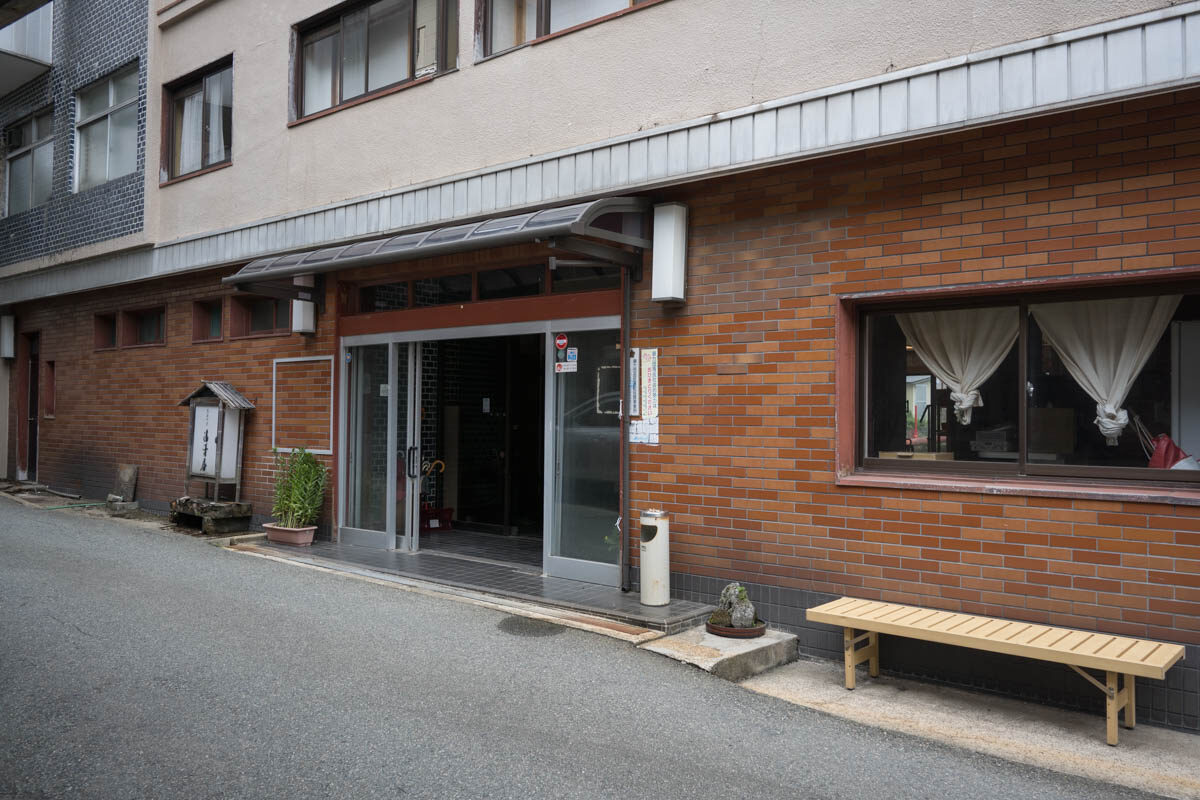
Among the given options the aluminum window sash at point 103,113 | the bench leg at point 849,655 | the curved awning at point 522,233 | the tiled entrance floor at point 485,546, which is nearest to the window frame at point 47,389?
the aluminum window sash at point 103,113

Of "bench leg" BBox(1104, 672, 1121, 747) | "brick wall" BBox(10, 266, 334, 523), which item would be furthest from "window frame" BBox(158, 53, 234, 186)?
"bench leg" BBox(1104, 672, 1121, 747)

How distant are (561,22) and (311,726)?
6.66 meters

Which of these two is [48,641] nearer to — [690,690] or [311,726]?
[311,726]

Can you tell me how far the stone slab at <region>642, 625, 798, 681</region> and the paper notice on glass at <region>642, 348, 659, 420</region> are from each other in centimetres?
197

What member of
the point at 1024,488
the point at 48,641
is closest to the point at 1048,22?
the point at 1024,488

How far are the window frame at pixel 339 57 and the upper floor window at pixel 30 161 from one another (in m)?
7.23

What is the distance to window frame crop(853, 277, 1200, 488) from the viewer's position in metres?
5.59

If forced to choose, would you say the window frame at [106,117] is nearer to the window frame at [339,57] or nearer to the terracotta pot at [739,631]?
the window frame at [339,57]

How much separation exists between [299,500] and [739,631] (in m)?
6.28

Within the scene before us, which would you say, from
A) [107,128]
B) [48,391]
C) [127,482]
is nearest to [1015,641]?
[127,482]

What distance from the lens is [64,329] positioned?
16.1m

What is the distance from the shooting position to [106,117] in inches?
575

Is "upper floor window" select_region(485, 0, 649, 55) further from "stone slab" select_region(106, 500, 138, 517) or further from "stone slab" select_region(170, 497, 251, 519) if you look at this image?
"stone slab" select_region(106, 500, 138, 517)

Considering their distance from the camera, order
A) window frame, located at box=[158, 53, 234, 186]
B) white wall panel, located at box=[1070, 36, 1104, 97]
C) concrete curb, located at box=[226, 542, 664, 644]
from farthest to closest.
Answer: window frame, located at box=[158, 53, 234, 186], concrete curb, located at box=[226, 542, 664, 644], white wall panel, located at box=[1070, 36, 1104, 97]
